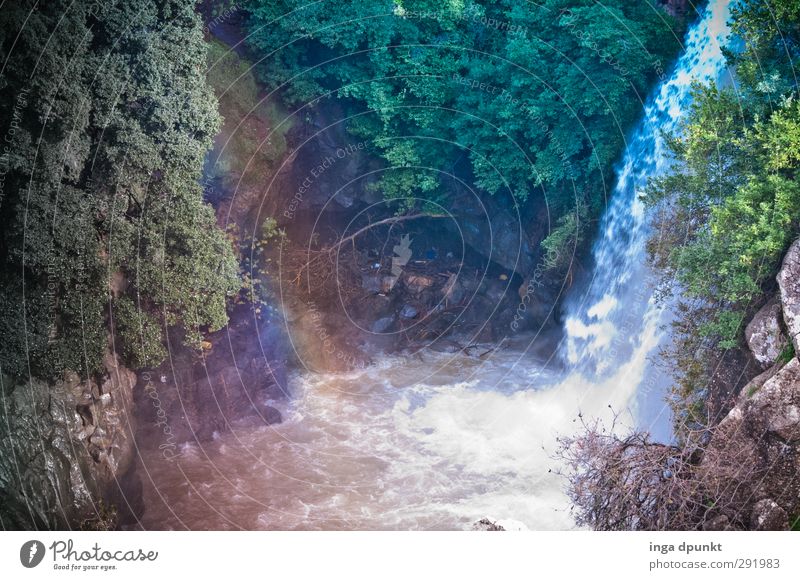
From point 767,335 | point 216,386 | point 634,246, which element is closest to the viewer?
point 767,335

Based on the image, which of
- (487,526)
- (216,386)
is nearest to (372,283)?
(216,386)

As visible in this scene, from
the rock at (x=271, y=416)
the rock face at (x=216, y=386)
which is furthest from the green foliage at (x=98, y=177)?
the rock at (x=271, y=416)

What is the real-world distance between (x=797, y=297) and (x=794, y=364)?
2.92 feet

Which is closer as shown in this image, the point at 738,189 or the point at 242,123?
the point at 738,189

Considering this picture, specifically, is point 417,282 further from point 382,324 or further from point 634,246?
point 634,246

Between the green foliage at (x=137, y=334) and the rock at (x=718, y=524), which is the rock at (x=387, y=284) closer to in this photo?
the green foliage at (x=137, y=334)

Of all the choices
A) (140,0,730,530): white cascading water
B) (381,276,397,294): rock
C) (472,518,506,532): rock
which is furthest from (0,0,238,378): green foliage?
(472,518,506,532): rock

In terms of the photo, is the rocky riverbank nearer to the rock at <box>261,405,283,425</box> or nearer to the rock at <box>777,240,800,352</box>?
the rock at <box>777,240,800,352</box>

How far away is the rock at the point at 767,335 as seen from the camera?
27.9 feet

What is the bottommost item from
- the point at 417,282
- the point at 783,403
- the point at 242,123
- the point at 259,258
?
the point at 783,403

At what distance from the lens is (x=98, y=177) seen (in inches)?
400

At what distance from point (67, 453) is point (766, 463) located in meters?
10.4

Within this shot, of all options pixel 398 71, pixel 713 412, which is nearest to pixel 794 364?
pixel 713 412

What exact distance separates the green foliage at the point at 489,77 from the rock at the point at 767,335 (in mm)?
5179
